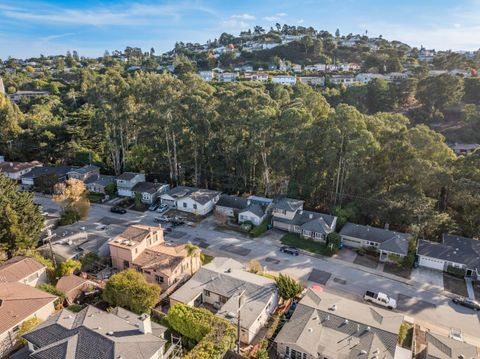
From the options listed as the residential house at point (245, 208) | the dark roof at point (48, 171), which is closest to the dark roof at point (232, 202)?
the residential house at point (245, 208)

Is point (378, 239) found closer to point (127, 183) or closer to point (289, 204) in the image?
point (289, 204)

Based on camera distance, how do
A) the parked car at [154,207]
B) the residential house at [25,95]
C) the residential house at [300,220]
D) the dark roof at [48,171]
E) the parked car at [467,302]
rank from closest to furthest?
the parked car at [467,302], the residential house at [300,220], the parked car at [154,207], the dark roof at [48,171], the residential house at [25,95]

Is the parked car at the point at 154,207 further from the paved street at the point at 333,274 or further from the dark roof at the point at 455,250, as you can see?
the dark roof at the point at 455,250

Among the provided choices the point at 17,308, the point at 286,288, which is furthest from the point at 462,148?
the point at 17,308

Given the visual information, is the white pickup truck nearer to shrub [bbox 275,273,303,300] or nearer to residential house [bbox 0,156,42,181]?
shrub [bbox 275,273,303,300]

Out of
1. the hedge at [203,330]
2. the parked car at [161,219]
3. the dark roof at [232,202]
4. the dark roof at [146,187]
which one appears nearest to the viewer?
the hedge at [203,330]

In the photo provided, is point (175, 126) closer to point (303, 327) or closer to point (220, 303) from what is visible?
point (220, 303)
